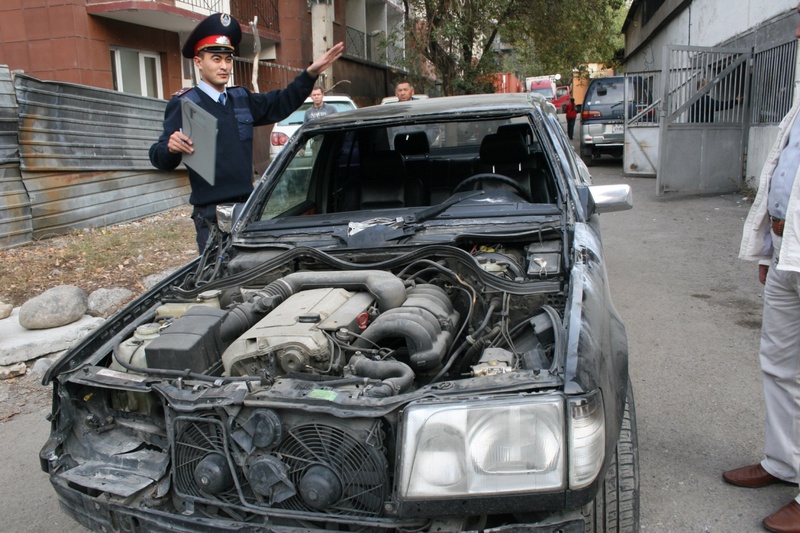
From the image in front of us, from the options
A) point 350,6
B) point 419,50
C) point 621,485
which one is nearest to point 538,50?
point 419,50

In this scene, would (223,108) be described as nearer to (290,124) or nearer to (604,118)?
(290,124)

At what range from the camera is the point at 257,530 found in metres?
1.99

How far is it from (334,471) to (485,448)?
1.55 feet

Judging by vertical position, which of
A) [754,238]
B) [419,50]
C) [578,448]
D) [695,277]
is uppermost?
[419,50]

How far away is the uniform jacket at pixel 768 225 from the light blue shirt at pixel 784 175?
0.17 feet

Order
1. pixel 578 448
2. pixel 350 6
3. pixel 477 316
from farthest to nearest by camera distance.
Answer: pixel 350 6 → pixel 477 316 → pixel 578 448

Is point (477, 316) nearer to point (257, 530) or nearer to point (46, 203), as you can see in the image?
point (257, 530)

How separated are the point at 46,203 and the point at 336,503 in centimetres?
715

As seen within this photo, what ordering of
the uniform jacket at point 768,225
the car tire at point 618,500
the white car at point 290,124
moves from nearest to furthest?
1. the car tire at point 618,500
2. the uniform jacket at point 768,225
3. the white car at point 290,124

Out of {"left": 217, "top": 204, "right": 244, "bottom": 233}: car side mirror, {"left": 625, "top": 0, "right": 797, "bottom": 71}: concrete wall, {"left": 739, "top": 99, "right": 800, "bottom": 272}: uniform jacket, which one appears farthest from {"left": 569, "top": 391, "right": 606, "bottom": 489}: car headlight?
{"left": 625, "top": 0, "right": 797, "bottom": 71}: concrete wall

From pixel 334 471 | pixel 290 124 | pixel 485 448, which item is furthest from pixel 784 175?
pixel 290 124

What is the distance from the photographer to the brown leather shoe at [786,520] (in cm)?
257

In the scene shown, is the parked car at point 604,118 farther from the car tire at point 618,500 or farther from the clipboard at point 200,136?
the car tire at point 618,500

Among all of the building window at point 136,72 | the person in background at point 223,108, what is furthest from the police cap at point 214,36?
the building window at point 136,72
